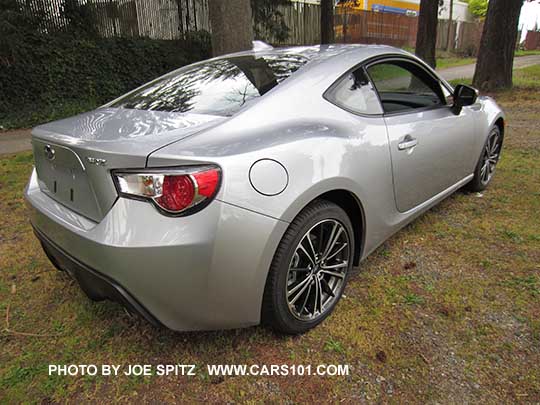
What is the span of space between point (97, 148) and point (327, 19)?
1422cm

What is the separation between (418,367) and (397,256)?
1.08m

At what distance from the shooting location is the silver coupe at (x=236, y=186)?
5.16 ft

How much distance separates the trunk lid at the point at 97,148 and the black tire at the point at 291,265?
0.63 meters

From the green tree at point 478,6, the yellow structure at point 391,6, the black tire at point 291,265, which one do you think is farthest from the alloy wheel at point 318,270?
the green tree at point 478,6

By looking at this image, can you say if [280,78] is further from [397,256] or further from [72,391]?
[72,391]

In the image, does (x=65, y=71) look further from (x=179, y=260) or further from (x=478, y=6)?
(x=478, y=6)

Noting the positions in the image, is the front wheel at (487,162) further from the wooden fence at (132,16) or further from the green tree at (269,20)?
the green tree at (269,20)

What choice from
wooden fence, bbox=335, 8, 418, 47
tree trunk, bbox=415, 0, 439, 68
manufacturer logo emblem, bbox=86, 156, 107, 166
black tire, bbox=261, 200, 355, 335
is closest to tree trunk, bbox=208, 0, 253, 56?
black tire, bbox=261, 200, 355, 335

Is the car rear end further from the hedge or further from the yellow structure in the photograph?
the yellow structure

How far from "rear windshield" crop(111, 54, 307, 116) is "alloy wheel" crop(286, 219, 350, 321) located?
2.54ft

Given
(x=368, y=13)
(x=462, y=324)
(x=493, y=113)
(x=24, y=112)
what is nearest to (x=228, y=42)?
(x=493, y=113)

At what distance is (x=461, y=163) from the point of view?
3.28m

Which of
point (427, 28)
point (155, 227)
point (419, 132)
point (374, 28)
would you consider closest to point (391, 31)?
point (374, 28)

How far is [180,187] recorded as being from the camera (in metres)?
1.55
